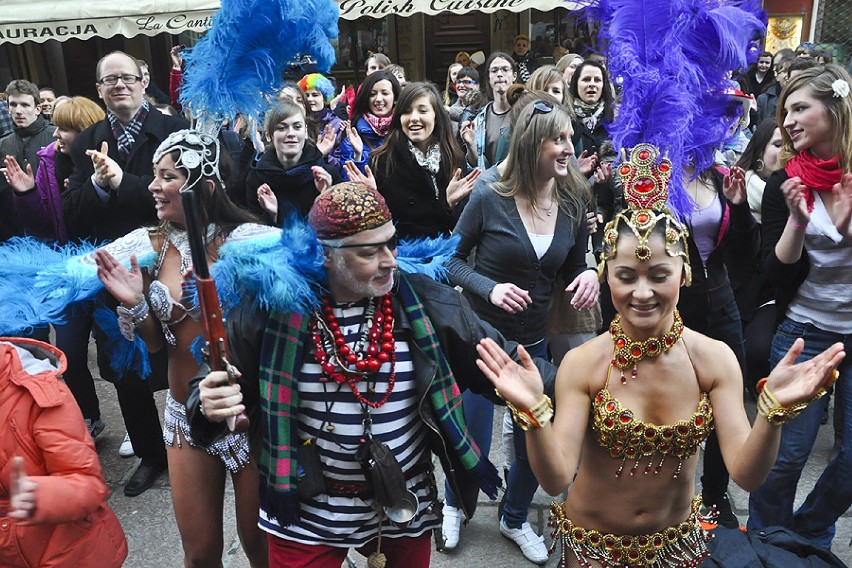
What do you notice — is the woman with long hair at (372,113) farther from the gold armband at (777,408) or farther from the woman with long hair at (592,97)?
the gold armband at (777,408)

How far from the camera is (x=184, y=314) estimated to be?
2754 millimetres

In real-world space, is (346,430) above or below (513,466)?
above

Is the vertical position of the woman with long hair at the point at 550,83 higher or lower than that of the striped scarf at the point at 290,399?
higher

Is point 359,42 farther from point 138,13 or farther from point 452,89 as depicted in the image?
point 452,89

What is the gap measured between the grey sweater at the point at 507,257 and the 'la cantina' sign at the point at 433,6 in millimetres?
7794

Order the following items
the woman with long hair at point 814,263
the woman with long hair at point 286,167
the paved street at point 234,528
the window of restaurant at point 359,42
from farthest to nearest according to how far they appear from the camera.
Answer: the window of restaurant at point 359,42 < the woman with long hair at point 286,167 < the paved street at point 234,528 < the woman with long hair at point 814,263

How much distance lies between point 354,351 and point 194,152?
3.34 feet

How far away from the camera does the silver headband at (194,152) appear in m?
2.69

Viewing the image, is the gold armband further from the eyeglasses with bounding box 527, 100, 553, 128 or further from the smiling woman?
the smiling woman

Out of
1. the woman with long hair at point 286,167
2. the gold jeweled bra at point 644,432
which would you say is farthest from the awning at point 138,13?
the gold jeweled bra at point 644,432

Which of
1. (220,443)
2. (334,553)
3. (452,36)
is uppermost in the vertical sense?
(452,36)

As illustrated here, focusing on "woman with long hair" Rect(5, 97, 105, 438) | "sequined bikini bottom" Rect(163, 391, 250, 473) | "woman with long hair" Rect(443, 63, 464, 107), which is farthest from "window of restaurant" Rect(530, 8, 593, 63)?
"sequined bikini bottom" Rect(163, 391, 250, 473)

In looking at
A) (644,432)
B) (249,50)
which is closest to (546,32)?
(249,50)

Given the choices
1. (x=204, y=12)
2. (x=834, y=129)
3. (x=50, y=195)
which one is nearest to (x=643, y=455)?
(x=834, y=129)
